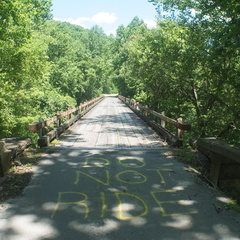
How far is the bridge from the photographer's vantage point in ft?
9.93

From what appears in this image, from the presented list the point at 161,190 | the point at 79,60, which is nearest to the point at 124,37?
the point at 79,60

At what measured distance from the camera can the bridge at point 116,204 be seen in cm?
303

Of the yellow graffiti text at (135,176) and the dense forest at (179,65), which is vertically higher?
the dense forest at (179,65)

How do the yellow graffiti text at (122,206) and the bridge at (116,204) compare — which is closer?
the bridge at (116,204)

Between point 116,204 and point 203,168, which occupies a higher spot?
point 203,168

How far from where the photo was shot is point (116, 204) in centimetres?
372

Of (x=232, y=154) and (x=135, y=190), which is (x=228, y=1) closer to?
(x=232, y=154)

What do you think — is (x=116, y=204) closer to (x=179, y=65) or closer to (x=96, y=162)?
(x=96, y=162)

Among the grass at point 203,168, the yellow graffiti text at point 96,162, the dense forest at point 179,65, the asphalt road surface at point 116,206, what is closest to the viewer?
the asphalt road surface at point 116,206

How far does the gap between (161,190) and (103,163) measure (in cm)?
186

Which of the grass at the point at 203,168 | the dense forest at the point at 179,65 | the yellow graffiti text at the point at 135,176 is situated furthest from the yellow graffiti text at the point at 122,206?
the dense forest at the point at 179,65

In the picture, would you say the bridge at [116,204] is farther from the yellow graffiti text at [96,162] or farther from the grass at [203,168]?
the grass at [203,168]

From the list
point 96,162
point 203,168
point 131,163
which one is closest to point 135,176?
point 131,163

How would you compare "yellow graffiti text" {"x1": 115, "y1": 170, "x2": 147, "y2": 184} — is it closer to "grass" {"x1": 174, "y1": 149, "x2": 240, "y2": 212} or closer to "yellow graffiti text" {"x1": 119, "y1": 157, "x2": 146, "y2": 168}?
"yellow graffiti text" {"x1": 119, "y1": 157, "x2": 146, "y2": 168}
